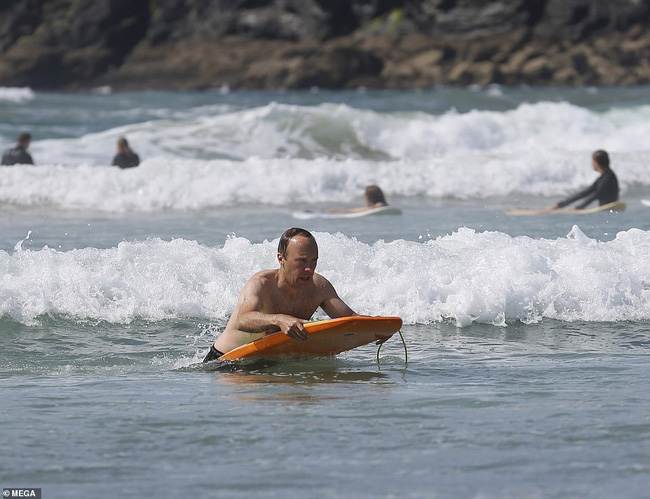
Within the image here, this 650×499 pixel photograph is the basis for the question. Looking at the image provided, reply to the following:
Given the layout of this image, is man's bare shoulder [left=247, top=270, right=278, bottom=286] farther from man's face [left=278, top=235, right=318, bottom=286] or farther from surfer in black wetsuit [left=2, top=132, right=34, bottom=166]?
surfer in black wetsuit [left=2, top=132, right=34, bottom=166]

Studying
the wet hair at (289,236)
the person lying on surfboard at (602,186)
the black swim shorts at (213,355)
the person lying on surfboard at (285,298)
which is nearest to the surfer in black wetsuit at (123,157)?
the person lying on surfboard at (602,186)

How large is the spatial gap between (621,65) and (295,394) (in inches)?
2026

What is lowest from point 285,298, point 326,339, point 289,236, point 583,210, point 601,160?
point 326,339

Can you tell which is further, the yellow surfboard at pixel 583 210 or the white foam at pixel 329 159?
the white foam at pixel 329 159

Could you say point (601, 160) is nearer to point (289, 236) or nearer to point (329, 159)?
point (329, 159)

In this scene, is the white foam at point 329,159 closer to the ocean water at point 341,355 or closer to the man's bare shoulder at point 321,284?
the ocean water at point 341,355

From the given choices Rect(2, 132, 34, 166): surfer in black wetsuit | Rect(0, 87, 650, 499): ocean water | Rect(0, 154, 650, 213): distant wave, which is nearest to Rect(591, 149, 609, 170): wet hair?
Rect(0, 87, 650, 499): ocean water

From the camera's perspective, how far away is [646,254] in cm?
1063

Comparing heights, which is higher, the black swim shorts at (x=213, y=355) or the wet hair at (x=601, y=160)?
the wet hair at (x=601, y=160)

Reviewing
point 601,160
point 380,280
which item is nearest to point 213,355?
point 380,280

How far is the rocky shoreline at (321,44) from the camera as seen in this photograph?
55.0m
